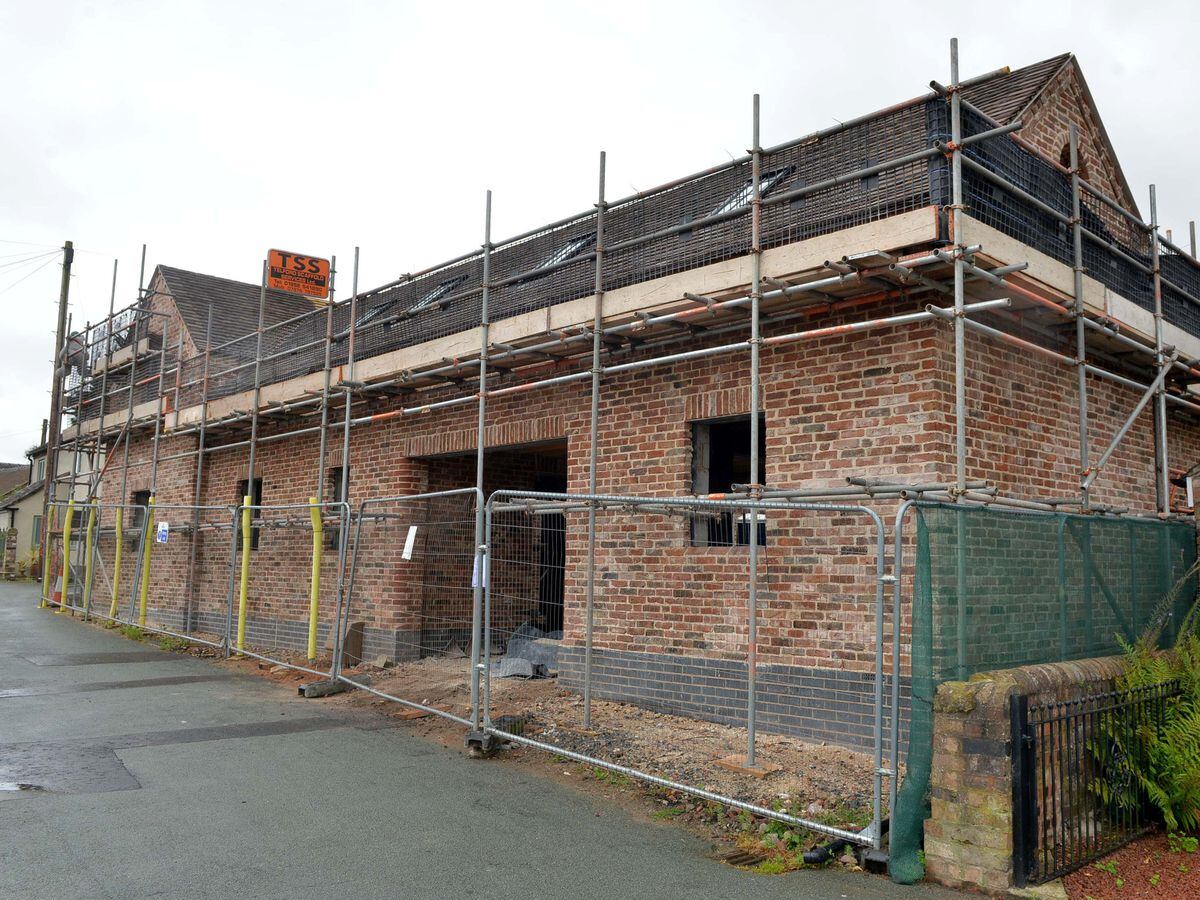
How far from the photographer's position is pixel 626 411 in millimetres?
9086

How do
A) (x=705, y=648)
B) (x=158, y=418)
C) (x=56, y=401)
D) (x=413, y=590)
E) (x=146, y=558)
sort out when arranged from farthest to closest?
(x=56, y=401), (x=158, y=418), (x=146, y=558), (x=413, y=590), (x=705, y=648)

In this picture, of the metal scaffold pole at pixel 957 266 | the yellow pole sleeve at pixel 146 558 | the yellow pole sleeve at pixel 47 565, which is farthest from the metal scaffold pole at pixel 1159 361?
the yellow pole sleeve at pixel 47 565

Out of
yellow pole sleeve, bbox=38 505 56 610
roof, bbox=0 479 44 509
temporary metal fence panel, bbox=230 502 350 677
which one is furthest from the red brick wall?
roof, bbox=0 479 44 509

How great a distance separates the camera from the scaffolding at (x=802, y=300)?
6.73 meters

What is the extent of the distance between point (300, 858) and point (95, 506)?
14.9 m

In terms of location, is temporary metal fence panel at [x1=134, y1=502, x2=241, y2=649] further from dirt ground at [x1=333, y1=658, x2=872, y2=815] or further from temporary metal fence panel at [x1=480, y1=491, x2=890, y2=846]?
temporary metal fence panel at [x1=480, y1=491, x2=890, y2=846]

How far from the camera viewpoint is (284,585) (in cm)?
1384

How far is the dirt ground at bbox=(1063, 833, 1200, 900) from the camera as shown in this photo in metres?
4.84

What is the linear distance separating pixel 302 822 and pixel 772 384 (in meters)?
4.85

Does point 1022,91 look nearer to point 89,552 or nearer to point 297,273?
point 297,273

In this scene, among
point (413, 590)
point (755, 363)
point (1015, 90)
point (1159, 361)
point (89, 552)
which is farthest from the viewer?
point (89, 552)

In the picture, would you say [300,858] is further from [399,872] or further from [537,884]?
[537,884]

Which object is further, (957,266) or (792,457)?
(792,457)

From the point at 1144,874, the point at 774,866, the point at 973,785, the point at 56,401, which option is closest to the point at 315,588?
the point at 774,866
